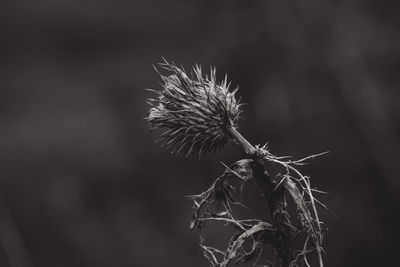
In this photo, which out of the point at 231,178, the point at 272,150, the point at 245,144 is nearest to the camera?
the point at 245,144

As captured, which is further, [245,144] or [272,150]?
Answer: [272,150]

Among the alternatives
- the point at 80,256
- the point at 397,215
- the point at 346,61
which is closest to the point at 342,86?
the point at 346,61

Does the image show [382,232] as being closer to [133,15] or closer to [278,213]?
[278,213]

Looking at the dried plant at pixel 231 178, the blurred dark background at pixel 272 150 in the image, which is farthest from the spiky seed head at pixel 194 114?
the blurred dark background at pixel 272 150

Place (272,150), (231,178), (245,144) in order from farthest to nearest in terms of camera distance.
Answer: (272,150)
(231,178)
(245,144)

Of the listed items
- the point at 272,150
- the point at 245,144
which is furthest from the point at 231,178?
the point at 272,150

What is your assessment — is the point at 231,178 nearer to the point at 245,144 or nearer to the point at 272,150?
Answer: the point at 245,144

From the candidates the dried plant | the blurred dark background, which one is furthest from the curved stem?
the blurred dark background

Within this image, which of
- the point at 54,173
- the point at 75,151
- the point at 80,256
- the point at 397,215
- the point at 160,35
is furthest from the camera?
the point at 160,35
